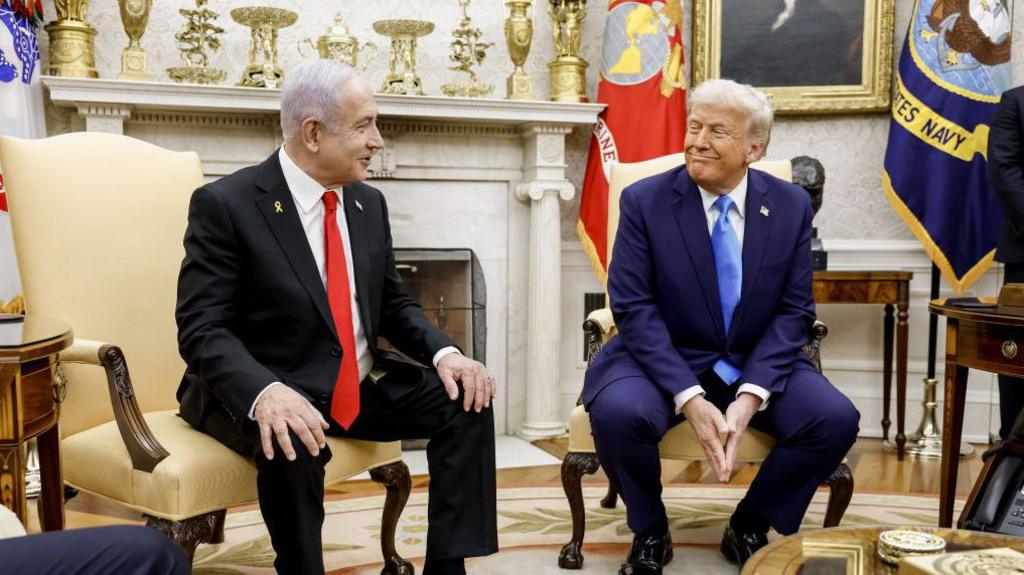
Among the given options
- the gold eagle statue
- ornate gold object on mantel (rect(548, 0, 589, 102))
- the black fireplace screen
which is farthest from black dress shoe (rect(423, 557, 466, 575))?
the gold eagle statue

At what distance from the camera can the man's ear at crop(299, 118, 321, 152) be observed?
2.29 metres

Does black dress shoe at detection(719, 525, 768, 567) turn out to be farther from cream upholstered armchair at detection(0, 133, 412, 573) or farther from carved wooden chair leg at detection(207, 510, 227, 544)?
carved wooden chair leg at detection(207, 510, 227, 544)

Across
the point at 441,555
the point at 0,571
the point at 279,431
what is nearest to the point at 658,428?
the point at 441,555

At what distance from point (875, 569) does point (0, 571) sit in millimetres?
1233

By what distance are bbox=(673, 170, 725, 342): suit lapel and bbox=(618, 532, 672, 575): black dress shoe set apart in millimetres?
583

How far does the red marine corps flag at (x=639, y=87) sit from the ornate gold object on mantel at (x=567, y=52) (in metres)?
0.12

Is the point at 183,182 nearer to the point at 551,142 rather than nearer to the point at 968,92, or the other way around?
the point at 551,142

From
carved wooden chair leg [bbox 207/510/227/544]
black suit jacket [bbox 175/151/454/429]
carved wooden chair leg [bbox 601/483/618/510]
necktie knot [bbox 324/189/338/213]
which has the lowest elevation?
carved wooden chair leg [bbox 601/483/618/510]

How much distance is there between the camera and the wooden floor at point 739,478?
11.3 ft

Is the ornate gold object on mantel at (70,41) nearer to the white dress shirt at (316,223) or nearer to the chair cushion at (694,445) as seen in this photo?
the white dress shirt at (316,223)

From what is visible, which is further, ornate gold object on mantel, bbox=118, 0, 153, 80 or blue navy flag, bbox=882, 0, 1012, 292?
blue navy flag, bbox=882, 0, 1012, 292

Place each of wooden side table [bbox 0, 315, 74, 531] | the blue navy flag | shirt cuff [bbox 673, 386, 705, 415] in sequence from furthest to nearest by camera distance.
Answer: the blue navy flag < shirt cuff [bbox 673, 386, 705, 415] < wooden side table [bbox 0, 315, 74, 531]

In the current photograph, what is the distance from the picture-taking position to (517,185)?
4.55 meters

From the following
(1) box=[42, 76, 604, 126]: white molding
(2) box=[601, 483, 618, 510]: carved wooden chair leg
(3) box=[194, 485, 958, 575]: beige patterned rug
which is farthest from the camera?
(1) box=[42, 76, 604, 126]: white molding
